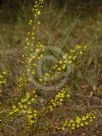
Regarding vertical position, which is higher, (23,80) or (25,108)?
(23,80)

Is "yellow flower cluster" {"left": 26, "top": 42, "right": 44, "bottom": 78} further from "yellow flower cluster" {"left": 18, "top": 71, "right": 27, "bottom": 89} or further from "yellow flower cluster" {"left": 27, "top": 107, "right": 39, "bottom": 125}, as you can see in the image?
"yellow flower cluster" {"left": 27, "top": 107, "right": 39, "bottom": 125}

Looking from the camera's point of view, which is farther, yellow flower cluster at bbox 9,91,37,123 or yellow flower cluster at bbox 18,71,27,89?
yellow flower cluster at bbox 18,71,27,89

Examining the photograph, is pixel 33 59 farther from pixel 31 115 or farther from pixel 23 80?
pixel 31 115

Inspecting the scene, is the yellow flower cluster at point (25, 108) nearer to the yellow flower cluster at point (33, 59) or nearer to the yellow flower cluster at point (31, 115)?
the yellow flower cluster at point (31, 115)

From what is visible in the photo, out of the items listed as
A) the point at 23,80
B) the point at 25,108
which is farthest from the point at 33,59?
the point at 25,108

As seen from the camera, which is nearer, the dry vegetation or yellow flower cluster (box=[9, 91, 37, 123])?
yellow flower cluster (box=[9, 91, 37, 123])

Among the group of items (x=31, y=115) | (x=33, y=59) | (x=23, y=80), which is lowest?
(x=31, y=115)

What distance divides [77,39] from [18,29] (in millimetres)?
785

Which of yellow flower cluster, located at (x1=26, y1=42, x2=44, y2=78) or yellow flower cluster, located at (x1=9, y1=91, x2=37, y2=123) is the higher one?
yellow flower cluster, located at (x1=26, y1=42, x2=44, y2=78)

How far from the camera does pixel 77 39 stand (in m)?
4.52

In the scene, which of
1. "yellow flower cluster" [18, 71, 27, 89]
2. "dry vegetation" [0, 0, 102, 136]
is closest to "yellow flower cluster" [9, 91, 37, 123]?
"dry vegetation" [0, 0, 102, 136]

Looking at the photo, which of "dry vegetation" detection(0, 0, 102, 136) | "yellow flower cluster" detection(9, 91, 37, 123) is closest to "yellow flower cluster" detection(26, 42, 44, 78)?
"dry vegetation" detection(0, 0, 102, 136)

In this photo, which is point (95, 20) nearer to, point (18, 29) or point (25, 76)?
point (18, 29)

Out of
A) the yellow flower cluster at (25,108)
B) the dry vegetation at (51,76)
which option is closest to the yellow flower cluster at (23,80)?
the dry vegetation at (51,76)
